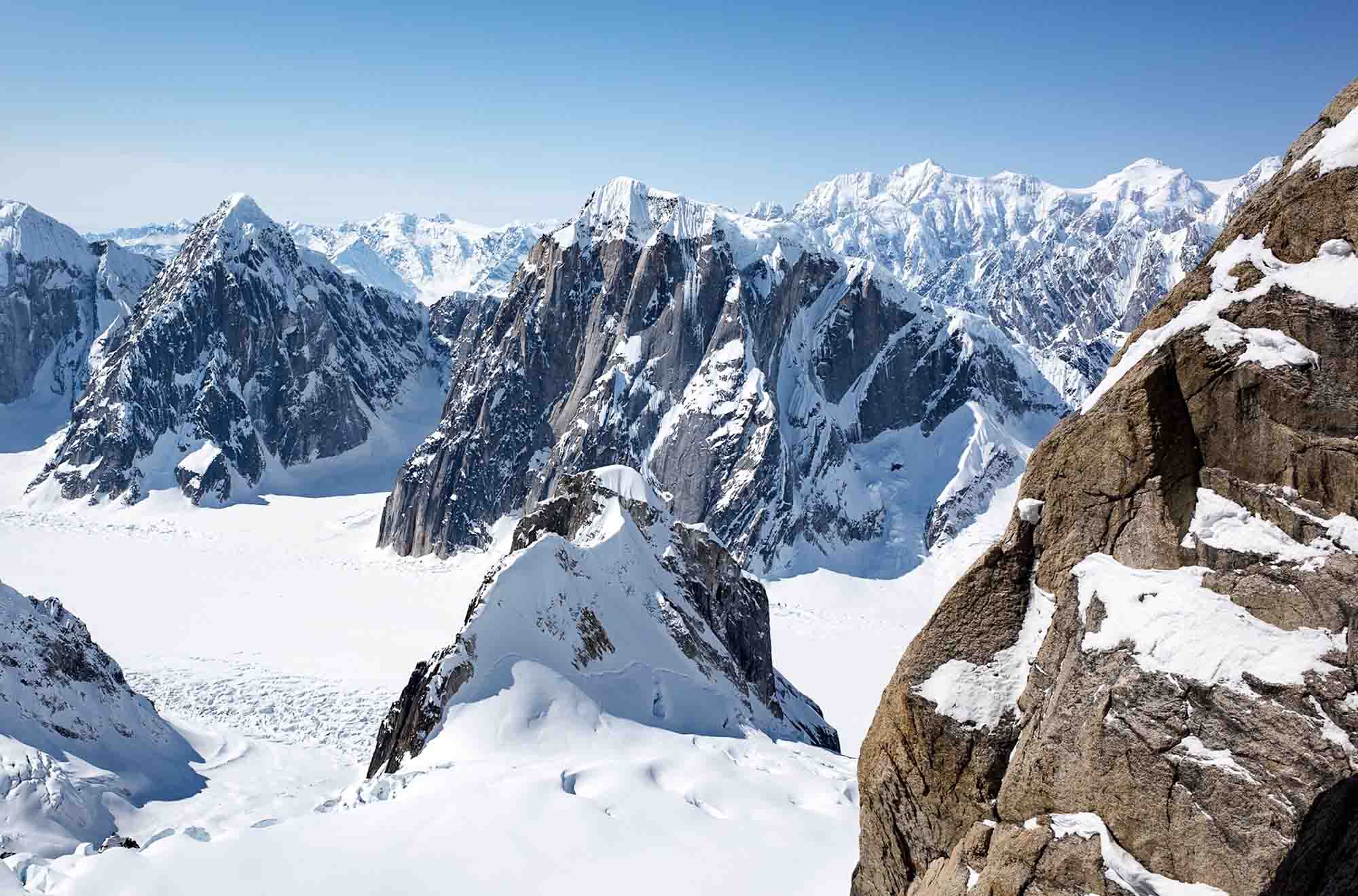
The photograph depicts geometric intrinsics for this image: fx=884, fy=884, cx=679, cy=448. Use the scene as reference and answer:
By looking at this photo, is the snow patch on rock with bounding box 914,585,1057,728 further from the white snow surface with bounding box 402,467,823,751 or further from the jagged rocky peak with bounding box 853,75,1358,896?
the white snow surface with bounding box 402,467,823,751

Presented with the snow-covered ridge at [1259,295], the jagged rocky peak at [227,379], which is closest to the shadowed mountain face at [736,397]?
the jagged rocky peak at [227,379]

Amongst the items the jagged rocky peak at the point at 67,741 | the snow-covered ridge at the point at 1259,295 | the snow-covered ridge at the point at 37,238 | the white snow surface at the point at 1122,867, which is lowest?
the jagged rocky peak at the point at 67,741

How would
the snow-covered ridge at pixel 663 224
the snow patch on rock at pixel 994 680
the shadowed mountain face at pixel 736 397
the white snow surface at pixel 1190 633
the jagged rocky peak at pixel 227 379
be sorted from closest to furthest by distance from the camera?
1. the white snow surface at pixel 1190 633
2. the snow patch on rock at pixel 994 680
3. the shadowed mountain face at pixel 736 397
4. the snow-covered ridge at pixel 663 224
5. the jagged rocky peak at pixel 227 379

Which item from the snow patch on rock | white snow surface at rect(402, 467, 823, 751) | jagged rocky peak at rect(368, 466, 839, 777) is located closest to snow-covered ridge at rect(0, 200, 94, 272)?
jagged rocky peak at rect(368, 466, 839, 777)

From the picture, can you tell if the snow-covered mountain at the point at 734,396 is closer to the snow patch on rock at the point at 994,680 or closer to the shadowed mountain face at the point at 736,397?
the shadowed mountain face at the point at 736,397

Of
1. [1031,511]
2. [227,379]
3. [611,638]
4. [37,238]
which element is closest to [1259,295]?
[1031,511]

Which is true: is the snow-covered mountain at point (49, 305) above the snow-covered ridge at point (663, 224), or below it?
below

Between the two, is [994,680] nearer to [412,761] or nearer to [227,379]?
[412,761]

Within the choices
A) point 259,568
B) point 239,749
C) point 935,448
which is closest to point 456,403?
point 259,568
